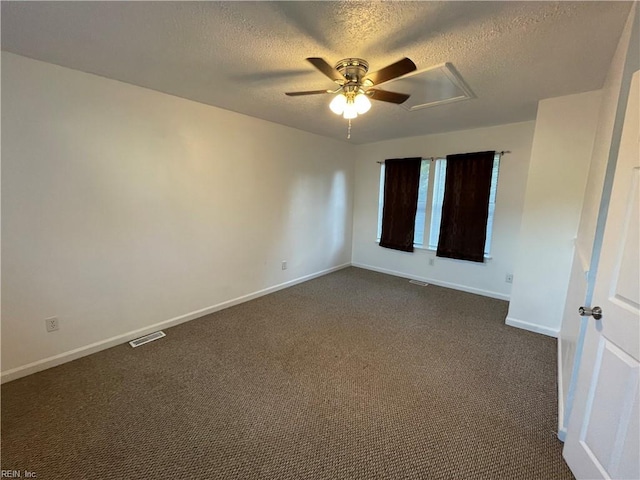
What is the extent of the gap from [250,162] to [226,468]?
115 inches

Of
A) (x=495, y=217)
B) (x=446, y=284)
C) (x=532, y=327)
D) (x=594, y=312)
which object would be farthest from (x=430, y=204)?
(x=594, y=312)

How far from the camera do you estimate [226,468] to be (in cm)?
143

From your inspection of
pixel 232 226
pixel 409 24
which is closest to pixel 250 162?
pixel 232 226

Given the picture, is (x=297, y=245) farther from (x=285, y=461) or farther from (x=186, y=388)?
A: (x=285, y=461)

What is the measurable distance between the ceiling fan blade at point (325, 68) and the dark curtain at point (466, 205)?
2761 mm

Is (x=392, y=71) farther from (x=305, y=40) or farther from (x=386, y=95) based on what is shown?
(x=305, y=40)

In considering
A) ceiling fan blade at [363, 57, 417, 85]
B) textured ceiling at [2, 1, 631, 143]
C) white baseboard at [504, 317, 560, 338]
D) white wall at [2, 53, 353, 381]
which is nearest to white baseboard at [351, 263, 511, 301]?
white baseboard at [504, 317, 560, 338]

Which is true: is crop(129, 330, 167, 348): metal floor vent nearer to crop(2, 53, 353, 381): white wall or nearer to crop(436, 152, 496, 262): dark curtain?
crop(2, 53, 353, 381): white wall

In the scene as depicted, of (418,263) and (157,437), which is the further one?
(418,263)

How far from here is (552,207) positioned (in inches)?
106

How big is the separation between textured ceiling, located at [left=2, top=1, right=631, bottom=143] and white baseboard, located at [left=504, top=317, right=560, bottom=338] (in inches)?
87.4

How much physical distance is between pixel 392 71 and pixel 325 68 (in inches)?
15.2

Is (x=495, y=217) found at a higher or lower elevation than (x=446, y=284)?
higher

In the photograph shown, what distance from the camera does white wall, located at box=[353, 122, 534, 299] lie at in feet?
11.8
